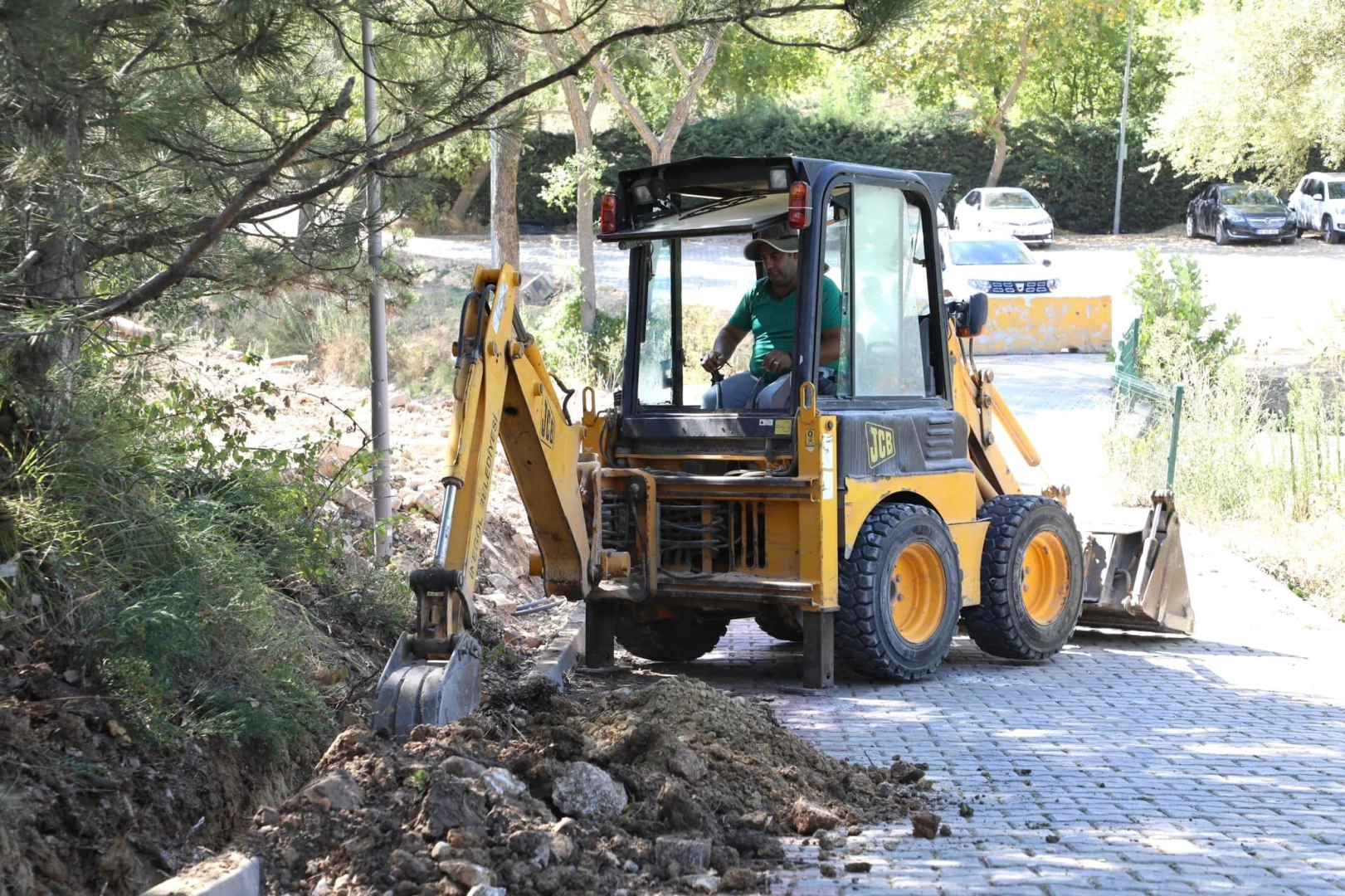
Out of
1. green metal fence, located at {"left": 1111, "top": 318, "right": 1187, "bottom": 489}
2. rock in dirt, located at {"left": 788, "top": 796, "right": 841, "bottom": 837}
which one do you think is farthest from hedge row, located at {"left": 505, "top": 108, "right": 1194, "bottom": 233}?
rock in dirt, located at {"left": 788, "top": 796, "right": 841, "bottom": 837}

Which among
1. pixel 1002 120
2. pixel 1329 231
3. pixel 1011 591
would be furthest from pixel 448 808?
pixel 1002 120

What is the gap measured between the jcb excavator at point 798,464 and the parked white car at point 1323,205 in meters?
33.9

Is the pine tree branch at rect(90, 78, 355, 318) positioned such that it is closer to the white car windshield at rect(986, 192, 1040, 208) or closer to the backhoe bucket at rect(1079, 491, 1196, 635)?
the backhoe bucket at rect(1079, 491, 1196, 635)

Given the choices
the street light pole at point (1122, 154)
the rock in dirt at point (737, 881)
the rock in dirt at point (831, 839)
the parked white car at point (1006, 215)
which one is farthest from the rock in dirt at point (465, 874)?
the street light pole at point (1122, 154)

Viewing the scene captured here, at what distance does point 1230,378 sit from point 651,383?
8835mm

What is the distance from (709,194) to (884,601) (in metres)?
2.41

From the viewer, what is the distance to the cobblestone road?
4.84 metres

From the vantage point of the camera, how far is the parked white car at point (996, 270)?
24.7 metres

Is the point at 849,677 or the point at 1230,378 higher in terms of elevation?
the point at 1230,378

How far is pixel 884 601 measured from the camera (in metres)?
7.70

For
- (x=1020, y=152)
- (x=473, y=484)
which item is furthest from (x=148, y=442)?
(x=1020, y=152)

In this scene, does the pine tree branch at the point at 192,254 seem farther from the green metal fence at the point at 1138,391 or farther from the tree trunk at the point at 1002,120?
the tree trunk at the point at 1002,120

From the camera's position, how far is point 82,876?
4.24 meters

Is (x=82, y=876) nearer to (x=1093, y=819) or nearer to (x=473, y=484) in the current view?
(x=473, y=484)
